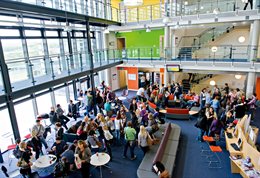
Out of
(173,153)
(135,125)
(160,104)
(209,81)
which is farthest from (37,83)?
(209,81)

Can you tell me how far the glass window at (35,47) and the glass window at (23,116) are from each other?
7.83ft

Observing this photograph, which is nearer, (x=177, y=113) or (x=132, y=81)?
(x=177, y=113)

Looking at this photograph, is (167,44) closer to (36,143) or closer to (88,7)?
(88,7)

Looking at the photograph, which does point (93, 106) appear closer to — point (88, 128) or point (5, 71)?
point (88, 128)

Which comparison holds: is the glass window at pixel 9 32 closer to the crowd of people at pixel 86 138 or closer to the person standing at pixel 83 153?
the crowd of people at pixel 86 138

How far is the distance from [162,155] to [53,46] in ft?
26.0

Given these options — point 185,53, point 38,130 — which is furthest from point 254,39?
point 38,130

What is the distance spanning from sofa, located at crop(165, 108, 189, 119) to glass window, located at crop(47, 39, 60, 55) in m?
6.95

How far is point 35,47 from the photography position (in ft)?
29.3

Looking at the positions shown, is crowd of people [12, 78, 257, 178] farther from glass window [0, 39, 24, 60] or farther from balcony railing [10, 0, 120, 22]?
balcony railing [10, 0, 120, 22]

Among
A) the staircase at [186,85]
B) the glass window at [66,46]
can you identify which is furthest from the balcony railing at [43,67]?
the staircase at [186,85]

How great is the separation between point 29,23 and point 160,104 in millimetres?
7973

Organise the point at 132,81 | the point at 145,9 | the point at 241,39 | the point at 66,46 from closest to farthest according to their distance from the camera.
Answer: the point at 66,46, the point at 241,39, the point at 145,9, the point at 132,81

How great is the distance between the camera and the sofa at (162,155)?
548 centimetres
